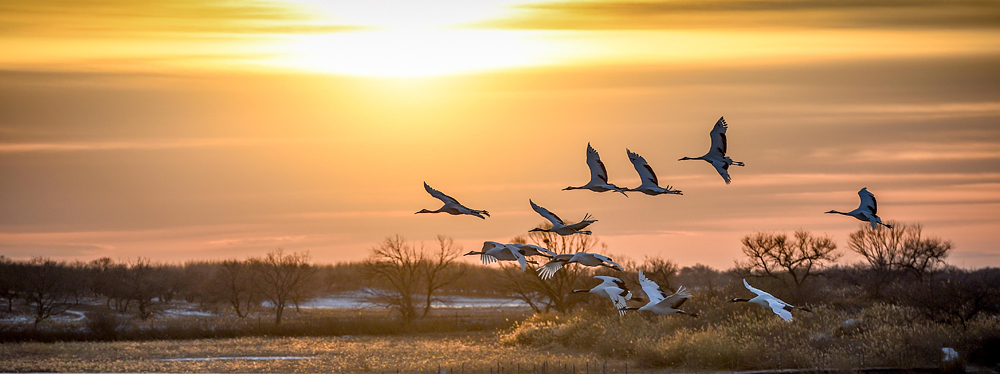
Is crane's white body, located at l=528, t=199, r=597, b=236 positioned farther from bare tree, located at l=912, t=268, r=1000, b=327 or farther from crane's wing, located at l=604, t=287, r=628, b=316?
bare tree, located at l=912, t=268, r=1000, b=327

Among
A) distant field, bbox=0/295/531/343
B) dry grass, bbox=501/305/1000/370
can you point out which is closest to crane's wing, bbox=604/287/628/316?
dry grass, bbox=501/305/1000/370

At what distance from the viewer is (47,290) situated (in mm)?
92375

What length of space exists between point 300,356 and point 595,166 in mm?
38013

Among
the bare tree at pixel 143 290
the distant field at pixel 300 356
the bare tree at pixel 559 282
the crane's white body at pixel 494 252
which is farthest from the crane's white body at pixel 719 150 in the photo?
the bare tree at pixel 143 290

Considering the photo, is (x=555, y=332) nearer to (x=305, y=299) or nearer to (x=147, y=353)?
(x=147, y=353)

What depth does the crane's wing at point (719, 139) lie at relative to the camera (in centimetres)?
2036

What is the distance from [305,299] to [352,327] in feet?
180

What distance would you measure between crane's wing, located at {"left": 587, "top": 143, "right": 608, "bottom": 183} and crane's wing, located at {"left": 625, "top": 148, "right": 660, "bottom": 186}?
972 millimetres

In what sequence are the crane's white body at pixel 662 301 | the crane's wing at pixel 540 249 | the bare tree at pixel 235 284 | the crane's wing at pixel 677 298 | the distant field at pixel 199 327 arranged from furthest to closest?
the bare tree at pixel 235 284 → the distant field at pixel 199 327 → the crane's wing at pixel 540 249 → the crane's white body at pixel 662 301 → the crane's wing at pixel 677 298

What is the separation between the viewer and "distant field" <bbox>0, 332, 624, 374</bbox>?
45281 millimetres

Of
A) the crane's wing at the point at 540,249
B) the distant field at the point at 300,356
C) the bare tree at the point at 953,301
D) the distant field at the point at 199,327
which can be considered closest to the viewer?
the crane's wing at the point at 540,249

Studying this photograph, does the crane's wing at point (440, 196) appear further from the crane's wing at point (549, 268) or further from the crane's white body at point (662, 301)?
the crane's white body at point (662, 301)

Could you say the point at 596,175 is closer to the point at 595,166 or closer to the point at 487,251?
the point at 595,166

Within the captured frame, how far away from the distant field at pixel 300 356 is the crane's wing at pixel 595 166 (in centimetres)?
1826
